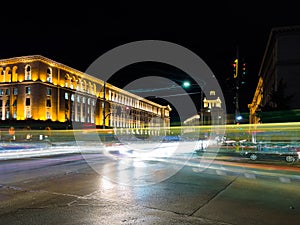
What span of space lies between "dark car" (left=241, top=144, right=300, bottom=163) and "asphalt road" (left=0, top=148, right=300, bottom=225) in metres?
6.79

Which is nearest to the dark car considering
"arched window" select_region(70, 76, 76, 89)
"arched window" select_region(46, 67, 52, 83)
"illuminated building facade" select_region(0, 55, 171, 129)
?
"illuminated building facade" select_region(0, 55, 171, 129)

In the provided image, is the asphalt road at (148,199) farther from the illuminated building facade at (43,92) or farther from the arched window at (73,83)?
the arched window at (73,83)

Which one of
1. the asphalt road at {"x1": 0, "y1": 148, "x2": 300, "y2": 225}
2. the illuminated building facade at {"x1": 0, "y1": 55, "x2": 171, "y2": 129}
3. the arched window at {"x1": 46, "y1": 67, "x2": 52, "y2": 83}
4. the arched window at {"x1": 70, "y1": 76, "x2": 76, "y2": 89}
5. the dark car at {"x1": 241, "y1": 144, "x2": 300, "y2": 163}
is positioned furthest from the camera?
the arched window at {"x1": 70, "y1": 76, "x2": 76, "y2": 89}

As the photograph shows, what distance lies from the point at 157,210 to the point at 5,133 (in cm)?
6343

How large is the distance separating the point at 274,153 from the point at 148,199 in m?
13.5

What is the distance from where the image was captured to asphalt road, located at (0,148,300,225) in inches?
232

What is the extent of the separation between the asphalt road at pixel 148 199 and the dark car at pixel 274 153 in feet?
22.3

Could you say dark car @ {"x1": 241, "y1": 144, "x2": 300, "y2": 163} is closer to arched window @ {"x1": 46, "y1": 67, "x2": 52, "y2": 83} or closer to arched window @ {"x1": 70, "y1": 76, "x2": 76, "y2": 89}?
arched window @ {"x1": 46, "y1": 67, "x2": 52, "y2": 83}

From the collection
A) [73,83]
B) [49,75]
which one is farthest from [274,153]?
[73,83]

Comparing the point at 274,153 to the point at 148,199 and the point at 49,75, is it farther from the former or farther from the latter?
the point at 49,75

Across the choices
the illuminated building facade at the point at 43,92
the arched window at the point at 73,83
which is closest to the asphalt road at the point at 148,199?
the illuminated building facade at the point at 43,92

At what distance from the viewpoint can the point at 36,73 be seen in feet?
225

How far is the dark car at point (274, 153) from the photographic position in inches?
687

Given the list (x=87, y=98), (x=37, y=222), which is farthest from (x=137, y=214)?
(x=87, y=98)
